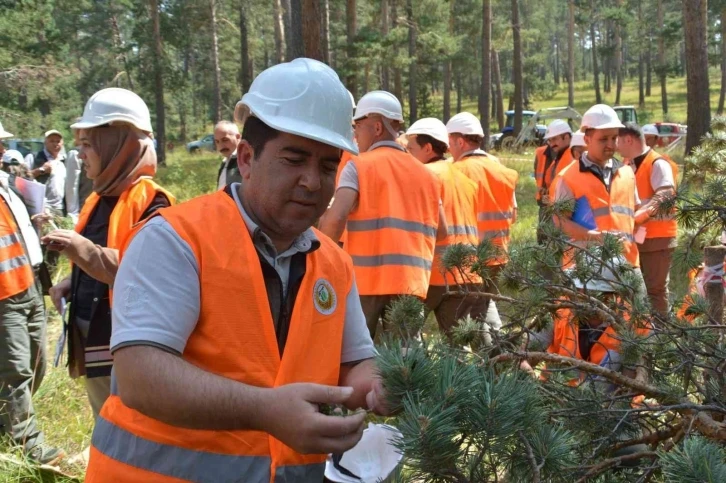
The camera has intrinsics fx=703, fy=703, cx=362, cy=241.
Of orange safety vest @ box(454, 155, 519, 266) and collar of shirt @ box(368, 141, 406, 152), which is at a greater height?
collar of shirt @ box(368, 141, 406, 152)

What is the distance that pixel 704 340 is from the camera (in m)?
2.05

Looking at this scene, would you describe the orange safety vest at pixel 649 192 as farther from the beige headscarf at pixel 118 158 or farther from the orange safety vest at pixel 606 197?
the beige headscarf at pixel 118 158

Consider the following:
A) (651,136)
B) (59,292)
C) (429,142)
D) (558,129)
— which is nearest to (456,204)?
(429,142)

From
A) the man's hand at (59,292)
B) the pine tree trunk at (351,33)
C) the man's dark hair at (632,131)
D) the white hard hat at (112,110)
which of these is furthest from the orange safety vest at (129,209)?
the pine tree trunk at (351,33)

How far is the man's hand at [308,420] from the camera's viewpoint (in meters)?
1.21

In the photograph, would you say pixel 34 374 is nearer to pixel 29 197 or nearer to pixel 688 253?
pixel 29 197

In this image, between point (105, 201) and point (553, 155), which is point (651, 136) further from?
point (105, 201)

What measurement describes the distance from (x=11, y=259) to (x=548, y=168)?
627 cm

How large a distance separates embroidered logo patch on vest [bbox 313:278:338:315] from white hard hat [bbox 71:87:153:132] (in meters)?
1.63

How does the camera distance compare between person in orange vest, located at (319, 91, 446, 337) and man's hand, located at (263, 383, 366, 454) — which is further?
person in orange vest, located at (319, 91, 446, 337)

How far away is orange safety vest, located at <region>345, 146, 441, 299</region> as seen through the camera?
4.00m

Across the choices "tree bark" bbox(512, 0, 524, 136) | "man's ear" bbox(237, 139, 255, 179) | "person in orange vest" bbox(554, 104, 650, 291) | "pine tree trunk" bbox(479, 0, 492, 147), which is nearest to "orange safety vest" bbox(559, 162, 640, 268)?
"person in orange vest" bbox(554, 104, 650, 291)

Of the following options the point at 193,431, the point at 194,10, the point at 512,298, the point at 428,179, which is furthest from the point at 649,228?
the point at 194,10

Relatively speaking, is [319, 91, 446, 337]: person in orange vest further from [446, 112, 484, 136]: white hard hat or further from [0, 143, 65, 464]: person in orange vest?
[0, 143, 65, 464]: person in orange vest
